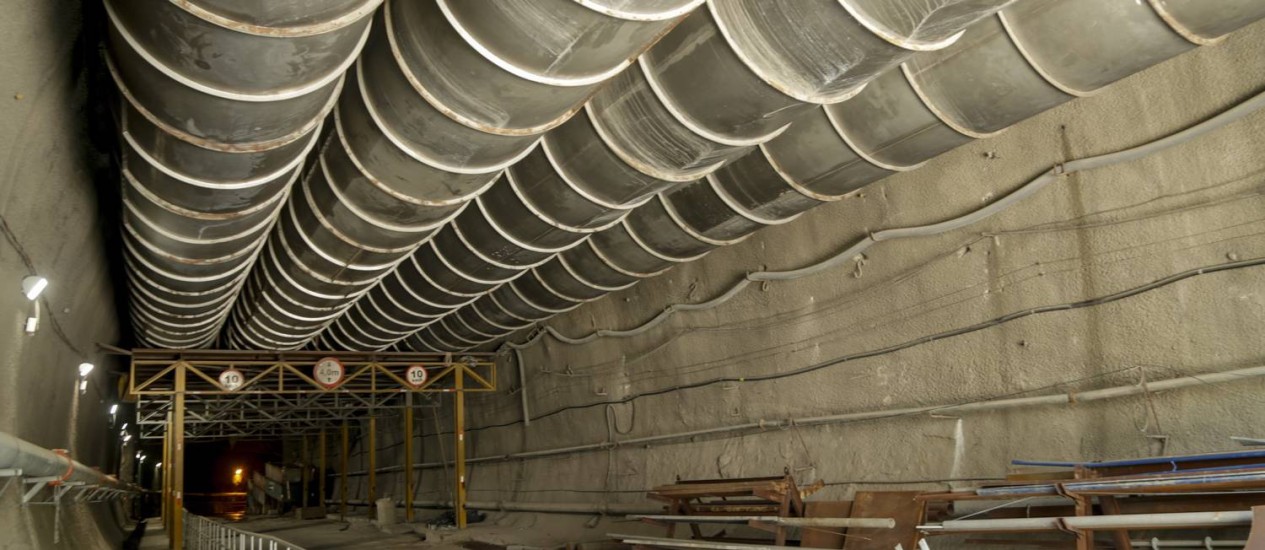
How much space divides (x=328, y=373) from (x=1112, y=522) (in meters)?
13.9

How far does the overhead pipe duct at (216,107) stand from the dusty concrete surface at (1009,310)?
5064mm

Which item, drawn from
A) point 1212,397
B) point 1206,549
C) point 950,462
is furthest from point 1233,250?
point 950,462

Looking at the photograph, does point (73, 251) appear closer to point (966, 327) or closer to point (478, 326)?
point (478, 326)

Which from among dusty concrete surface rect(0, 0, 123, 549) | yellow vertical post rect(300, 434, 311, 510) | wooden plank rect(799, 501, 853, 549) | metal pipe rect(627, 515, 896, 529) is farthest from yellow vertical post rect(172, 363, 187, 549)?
yellow vertical post rect(300, 434, 311, 510)

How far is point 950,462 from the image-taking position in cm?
671

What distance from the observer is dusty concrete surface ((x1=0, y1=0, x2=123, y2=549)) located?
537 centimetres

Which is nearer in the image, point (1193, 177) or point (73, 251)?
point (1193, 177)

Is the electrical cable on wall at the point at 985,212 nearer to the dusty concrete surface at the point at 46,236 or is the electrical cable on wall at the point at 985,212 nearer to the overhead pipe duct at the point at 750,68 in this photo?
the overhead pipe duct at the point at 750,68

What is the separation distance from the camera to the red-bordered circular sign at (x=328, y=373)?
1532 centimetres

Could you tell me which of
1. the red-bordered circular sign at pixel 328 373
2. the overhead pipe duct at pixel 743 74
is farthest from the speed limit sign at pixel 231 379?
the overhead pipe duct at pixel 743 74

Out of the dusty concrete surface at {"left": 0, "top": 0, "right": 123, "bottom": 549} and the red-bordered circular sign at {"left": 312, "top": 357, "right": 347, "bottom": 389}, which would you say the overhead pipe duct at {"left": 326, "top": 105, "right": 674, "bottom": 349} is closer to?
the dusty concrete surface at {"left": 0, "top": 0, "right": 123, "bottom": 549}

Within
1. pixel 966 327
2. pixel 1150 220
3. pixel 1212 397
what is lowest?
pixel 1212 397

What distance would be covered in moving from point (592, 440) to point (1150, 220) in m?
8.94

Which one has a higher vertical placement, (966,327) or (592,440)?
(966,327)
